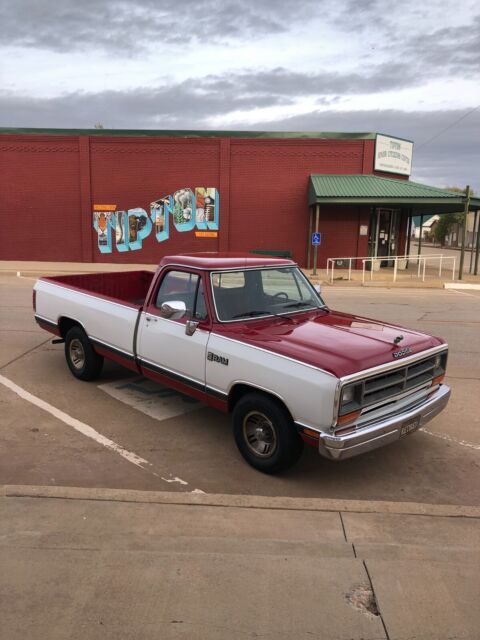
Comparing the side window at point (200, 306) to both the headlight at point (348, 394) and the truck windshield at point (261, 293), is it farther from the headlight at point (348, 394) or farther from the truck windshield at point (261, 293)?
the headlight at point (348, 394)

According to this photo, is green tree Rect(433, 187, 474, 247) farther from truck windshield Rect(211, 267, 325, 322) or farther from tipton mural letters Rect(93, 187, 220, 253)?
truck windshield Rect(211, 267, 325, 322)

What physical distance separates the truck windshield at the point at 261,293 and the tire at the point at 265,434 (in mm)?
902

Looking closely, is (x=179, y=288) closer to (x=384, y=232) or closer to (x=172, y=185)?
(x=172, y=185)

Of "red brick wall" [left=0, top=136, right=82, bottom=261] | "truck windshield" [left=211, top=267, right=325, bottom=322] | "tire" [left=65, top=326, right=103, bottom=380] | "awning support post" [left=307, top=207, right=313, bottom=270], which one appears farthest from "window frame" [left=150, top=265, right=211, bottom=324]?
"red brick wall" [left=0, top=136, right=82, bottom=261]

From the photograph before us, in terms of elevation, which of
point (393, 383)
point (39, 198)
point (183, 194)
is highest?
point (183, 194)

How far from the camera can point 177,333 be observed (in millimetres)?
5062

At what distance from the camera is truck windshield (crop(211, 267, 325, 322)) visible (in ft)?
16.4

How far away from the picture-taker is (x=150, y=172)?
81.6 ft

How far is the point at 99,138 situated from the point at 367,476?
77.5 ft

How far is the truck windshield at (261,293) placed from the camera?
16.4ft

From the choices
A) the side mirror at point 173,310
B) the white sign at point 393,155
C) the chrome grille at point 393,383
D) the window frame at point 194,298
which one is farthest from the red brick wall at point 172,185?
the chrome grille at point 393,383

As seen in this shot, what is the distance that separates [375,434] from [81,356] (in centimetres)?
413

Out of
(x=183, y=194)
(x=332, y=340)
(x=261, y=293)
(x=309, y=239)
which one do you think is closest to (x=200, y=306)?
(x=261, y=293)

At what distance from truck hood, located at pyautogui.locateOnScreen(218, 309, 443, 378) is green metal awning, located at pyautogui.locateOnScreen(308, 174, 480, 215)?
58.4ft
